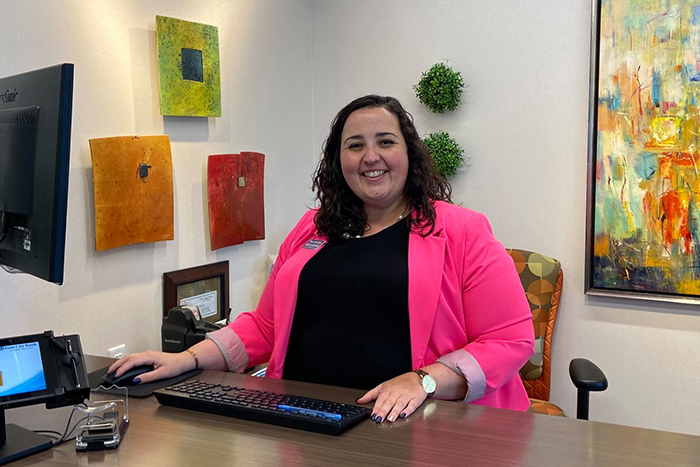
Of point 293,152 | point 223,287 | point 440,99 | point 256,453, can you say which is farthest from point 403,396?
point 293,152

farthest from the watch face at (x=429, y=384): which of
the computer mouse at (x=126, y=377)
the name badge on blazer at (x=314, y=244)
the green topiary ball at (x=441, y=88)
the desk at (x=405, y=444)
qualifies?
the green topiary ball at (x=441, y=88)

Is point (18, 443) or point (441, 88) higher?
point (441, 88)

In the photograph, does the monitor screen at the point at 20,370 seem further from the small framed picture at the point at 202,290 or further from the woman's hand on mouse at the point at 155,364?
the small framed picture at the point at 202,290

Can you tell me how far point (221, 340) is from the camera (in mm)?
1791

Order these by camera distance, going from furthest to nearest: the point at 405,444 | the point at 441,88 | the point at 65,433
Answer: the point at 441,88 → the point at 65,433 → the point at 405,444

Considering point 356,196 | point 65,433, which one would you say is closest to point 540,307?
point 356,196

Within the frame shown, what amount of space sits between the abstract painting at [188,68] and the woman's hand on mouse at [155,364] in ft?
3.88

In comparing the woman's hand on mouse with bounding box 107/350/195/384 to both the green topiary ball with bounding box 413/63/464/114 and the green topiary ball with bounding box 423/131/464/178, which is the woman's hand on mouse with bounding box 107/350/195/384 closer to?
the green topiary ball with bounding box 423/131/464/178

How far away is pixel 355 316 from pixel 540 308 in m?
1.34

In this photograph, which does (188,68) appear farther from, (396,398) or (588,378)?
(588,378)

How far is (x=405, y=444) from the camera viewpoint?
1173mm

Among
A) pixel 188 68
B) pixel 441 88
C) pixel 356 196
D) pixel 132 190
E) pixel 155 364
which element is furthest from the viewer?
pixel 441 88

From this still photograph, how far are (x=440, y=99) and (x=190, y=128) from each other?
3.81ft

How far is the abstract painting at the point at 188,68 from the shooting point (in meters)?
2.51
